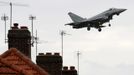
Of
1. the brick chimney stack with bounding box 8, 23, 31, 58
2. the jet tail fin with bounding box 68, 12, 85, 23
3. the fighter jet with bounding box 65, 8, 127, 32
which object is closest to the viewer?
the brick chimney stack with bounding box 8, 23, 31, 58

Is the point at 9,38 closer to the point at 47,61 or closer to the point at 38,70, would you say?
the point at 47,61

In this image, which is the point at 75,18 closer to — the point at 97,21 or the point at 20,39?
the point at 97,21

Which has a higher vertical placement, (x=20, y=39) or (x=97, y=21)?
(x=97, y=21)

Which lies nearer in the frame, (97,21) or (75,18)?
(97,21)

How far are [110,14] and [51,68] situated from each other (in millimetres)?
68796

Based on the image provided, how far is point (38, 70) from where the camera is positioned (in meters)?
20.0

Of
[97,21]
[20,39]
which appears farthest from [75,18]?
[20,39]

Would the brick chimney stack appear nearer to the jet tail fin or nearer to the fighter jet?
the fighter jet

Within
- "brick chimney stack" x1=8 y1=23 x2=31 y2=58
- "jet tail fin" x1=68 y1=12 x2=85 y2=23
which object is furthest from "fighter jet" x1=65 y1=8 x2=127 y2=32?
"brick chimney stack" x1=8 y1=23 x2=31 y2=58

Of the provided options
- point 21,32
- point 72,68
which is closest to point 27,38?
point 21,32

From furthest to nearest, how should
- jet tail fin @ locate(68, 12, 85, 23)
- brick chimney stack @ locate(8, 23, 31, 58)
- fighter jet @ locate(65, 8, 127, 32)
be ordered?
jet tail fin @ locate(68, 12, 85, 23)
fighter jet @ locate(65, 8, 127, 32)
brick chimney stack @ locate(8, 23, 31, 58)

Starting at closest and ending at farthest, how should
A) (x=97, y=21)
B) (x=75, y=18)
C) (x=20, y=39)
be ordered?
(x=20, y=39) → (x=97, y=21) → (x=75, y=18)

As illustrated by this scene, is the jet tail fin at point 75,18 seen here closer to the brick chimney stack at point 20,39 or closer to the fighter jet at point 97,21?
the fighter jet at point 97,21

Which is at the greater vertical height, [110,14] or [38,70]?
[110,14]
